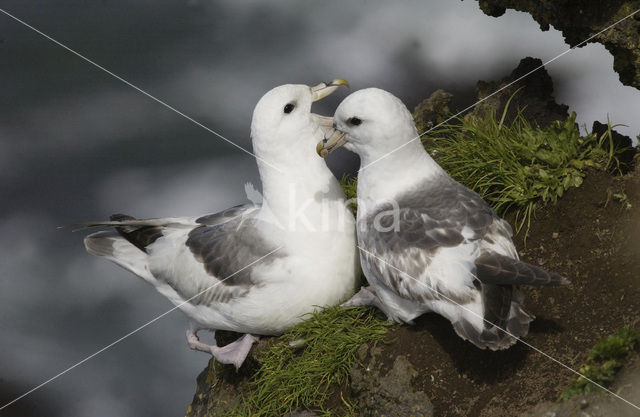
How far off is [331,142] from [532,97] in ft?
7.16

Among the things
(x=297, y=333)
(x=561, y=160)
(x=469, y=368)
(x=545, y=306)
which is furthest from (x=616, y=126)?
(x=297, y=333)

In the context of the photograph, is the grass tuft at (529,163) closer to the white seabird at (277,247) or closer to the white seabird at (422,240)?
the white seabird at (422,240)

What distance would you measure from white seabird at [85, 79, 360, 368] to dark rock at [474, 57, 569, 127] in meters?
1.74

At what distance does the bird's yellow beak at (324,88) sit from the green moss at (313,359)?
151cm

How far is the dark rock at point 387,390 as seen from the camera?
436 cm

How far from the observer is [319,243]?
193 inches

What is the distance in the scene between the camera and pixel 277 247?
16.1ft

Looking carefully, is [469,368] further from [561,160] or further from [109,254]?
[109,254]

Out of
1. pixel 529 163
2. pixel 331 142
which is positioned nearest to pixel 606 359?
pixel 529 163

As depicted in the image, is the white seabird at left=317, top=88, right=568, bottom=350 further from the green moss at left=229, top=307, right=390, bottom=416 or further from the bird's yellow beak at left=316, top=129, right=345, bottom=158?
the green moss at left=229, top=307, right=390, bottom=416

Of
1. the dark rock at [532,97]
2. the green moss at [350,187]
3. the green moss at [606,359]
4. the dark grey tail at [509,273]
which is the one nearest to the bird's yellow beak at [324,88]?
the green moss at [350,187]

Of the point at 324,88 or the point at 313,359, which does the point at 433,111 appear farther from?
the point at 313,359

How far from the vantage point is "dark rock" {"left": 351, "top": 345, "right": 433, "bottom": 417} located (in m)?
4.36

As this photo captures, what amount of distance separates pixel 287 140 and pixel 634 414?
270 cm
